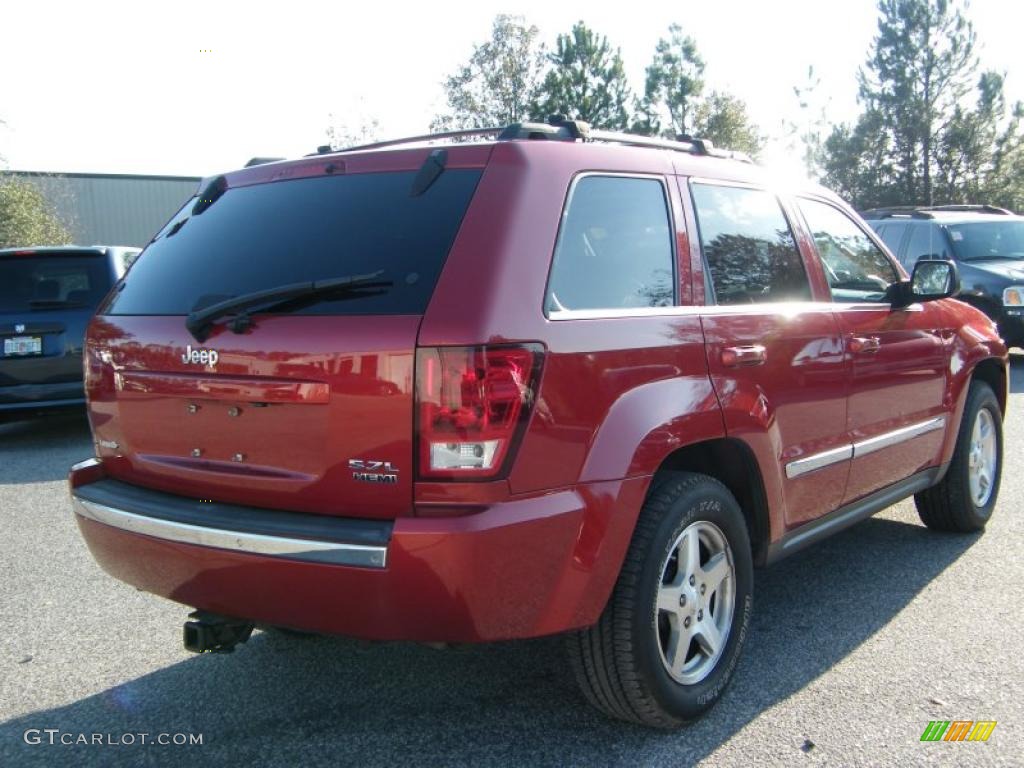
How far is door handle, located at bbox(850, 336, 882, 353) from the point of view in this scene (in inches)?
153

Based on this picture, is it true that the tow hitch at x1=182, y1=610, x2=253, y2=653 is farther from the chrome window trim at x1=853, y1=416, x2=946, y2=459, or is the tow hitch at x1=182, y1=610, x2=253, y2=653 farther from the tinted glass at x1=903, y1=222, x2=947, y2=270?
the tinted glass at x1=903, y1=222, x2=947, y2=270

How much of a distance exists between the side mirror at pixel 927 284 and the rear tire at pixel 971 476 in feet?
2.98

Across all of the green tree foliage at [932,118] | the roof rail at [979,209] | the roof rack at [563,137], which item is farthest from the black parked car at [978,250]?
the green tree foliage at [932,118]

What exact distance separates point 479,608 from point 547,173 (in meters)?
1.26

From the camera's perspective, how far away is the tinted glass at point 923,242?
39.6 ft

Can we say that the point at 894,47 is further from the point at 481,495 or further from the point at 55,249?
the point at 481,495

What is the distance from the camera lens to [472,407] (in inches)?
94.0

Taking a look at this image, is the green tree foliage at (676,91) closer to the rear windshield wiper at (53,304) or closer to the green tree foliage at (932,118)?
the green tree foliage at (932,118)

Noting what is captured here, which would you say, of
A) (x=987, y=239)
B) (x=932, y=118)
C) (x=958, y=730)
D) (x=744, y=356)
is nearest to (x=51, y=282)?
(x=744, y=356)

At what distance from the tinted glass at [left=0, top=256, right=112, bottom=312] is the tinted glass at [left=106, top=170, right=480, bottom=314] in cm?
557

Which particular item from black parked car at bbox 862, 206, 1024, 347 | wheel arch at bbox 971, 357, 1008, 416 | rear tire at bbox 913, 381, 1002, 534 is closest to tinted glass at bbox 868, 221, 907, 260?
black parked car at bbox 862, 206, 1024, 347

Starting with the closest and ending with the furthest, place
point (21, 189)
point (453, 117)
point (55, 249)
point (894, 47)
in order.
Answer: point (55, 249), point (21, 189), point (453, 117), point (894, 47)

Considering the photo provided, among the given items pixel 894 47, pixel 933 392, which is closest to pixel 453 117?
pixel 894 47

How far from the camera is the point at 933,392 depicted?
14.8 feet
